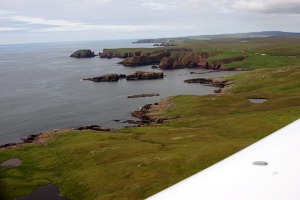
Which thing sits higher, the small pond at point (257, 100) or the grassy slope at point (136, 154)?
the small pond at point (257, 100)

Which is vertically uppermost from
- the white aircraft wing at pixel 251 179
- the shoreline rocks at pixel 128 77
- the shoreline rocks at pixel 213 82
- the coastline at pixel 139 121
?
the white aircraft wing at pixel 251 179

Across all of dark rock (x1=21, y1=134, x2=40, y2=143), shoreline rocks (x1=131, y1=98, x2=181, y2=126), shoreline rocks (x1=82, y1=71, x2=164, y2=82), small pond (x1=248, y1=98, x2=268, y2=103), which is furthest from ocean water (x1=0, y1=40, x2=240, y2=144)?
small pond (x1=248, y1=98, x2=268, y2=103)

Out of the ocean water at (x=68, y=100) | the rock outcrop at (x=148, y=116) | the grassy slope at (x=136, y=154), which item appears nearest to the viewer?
the grassy slope at (x=136, y=154)

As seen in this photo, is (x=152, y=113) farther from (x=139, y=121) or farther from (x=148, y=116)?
(x=139, y=121)

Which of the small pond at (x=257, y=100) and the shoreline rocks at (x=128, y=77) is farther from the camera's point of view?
the shoreline rocks at (x=128, y=77)

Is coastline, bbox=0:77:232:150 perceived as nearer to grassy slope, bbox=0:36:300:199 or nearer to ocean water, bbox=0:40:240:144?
ocean water, bbox=0:40:240:144

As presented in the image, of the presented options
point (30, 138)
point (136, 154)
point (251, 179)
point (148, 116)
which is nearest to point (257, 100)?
point (148, 116)

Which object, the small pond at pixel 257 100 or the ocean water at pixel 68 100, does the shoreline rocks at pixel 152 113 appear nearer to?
the ocean water at pixel 68 100

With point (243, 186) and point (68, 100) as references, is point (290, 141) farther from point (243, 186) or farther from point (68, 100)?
point (68, 100)

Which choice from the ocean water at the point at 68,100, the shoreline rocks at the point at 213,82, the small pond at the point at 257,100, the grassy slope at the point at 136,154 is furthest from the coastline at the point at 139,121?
the shoreline rocks at the point at 213,82
